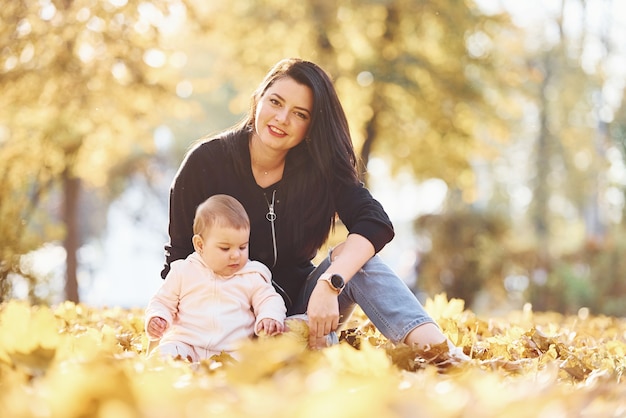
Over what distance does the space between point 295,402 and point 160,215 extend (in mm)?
29277

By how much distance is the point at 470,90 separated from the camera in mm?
11656

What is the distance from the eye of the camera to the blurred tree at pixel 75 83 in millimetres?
7961

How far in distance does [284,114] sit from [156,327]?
1043 mm

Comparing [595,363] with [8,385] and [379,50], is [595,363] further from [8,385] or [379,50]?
[379,50]

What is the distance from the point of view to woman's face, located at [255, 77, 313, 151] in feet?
10.7

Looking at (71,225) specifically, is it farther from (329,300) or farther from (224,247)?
(329,300)

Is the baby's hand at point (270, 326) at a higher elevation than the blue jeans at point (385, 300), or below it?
below

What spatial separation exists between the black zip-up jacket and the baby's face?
326mm

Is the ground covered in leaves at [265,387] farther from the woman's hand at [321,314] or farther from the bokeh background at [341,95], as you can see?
the bokeh background at [341,95]

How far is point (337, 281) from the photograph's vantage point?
285 cm

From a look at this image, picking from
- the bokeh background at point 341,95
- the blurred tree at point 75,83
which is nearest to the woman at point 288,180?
the bokeh background at point 341,95

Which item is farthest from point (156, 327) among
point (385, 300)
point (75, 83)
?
point (75, 83)

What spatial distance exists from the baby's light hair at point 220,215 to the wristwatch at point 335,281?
36 centimetres

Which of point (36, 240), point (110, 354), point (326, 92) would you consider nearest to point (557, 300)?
point (36, 240)
